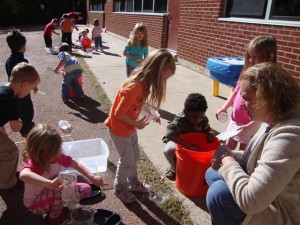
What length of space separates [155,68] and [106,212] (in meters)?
1.26

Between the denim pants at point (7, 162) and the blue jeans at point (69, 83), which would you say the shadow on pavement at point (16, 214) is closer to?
the denim pants at point (7, 162)

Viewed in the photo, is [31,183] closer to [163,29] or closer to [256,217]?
[256,217]

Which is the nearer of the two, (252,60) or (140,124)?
(140,124)

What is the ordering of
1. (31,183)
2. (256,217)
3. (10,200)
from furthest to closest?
(10,200) → (31,183) → (256,217)

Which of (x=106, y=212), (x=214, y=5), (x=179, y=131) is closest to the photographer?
(x=106, y=212)

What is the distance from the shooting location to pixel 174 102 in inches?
225

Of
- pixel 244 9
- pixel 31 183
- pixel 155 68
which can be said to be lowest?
pixel 31 183

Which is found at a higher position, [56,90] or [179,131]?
[179,131]

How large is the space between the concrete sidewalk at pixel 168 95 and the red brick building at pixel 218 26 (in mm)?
762

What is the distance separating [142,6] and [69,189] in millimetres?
11631

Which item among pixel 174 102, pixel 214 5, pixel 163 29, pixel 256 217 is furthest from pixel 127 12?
pixel 256 217

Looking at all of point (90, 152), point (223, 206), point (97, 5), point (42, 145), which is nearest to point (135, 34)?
point (90, 152)

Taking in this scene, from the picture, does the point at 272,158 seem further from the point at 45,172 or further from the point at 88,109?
the point at 88,109

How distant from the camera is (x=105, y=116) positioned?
5.07 meters
